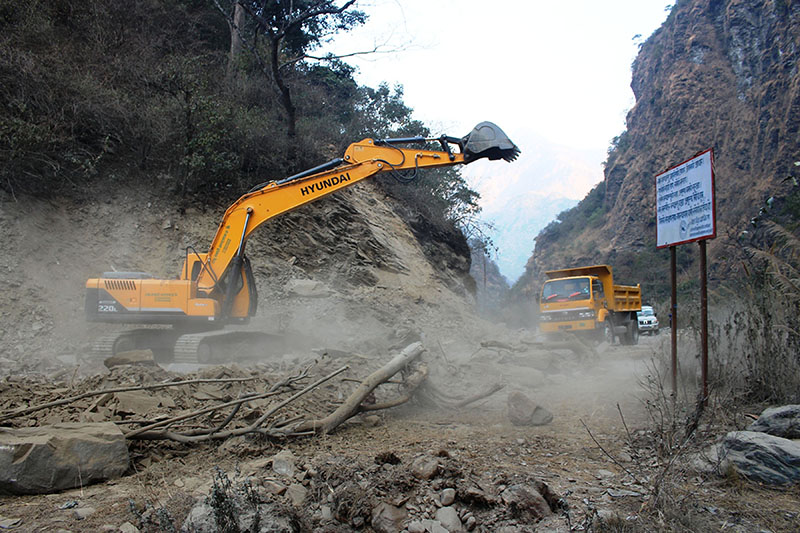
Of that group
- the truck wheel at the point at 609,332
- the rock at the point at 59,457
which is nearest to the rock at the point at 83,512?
the rock at the point at 59,457

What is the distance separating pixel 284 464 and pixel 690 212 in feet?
15.6

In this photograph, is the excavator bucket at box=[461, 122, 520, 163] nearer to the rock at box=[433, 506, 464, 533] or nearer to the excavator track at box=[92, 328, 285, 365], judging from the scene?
the excavator track at box=[92, 328, 285, 365]

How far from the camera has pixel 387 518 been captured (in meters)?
2.85

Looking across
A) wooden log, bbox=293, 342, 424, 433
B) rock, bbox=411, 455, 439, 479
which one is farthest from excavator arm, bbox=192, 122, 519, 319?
rock, bbox=411, 455, 439, 479

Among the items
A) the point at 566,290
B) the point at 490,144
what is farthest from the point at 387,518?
the point at 566,290

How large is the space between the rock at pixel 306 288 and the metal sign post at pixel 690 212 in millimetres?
9355

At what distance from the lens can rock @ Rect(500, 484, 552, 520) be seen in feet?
9.45

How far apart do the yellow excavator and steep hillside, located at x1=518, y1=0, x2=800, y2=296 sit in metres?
27.8

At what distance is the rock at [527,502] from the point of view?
9.45 ft

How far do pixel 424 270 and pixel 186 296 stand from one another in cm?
942

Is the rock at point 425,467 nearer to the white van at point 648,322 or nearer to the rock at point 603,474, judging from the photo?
the rock at point 603,474

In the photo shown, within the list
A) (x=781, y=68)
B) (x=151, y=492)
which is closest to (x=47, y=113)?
(x=151, y=492)

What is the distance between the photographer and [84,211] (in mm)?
13180

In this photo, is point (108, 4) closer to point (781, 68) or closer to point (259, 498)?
point (259, 498)
